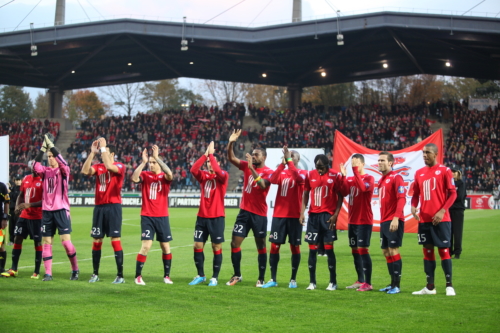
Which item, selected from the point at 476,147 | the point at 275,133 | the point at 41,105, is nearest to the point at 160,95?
the point at 41,105

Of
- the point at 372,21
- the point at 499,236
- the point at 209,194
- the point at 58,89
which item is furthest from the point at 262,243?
the point at 58,89

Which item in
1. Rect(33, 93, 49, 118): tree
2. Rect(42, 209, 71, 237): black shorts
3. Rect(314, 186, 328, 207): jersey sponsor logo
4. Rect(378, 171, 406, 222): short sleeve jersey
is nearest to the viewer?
Rect(378, 171, 406, 222): short sleeve jersey

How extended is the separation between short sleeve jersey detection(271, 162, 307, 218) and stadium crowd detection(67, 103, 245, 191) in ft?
104

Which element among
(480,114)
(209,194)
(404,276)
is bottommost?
(404,276)

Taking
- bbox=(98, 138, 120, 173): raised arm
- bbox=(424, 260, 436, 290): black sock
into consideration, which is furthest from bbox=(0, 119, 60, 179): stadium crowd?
bbox=(424, 260, 436, 290): black sock

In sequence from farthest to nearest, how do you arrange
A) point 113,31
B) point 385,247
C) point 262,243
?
point 113,31 < point 262,243 < point 385,247

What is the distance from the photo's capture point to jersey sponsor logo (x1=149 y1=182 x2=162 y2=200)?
9930 mm

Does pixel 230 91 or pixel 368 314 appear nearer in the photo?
pixel 368 314

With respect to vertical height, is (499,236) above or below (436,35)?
below

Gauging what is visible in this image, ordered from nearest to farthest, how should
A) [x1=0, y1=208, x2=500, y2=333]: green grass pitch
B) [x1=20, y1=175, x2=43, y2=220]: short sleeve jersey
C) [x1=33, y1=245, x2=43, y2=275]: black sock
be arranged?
[x1=0, y1=208, x2=500, y2=333]: green grass pitch, [x1=33, y1=245, x2=43, y2=275]: black sock, [x1=20, y1=175, x2=43, y2=220]: short sleeve jersey

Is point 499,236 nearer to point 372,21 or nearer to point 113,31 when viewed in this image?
point 372,21

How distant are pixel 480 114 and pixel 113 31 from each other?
28.0 meters

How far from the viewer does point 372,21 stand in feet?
110

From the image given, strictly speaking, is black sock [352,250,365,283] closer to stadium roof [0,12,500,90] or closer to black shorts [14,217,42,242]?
black shorts [14,217,42,242]
